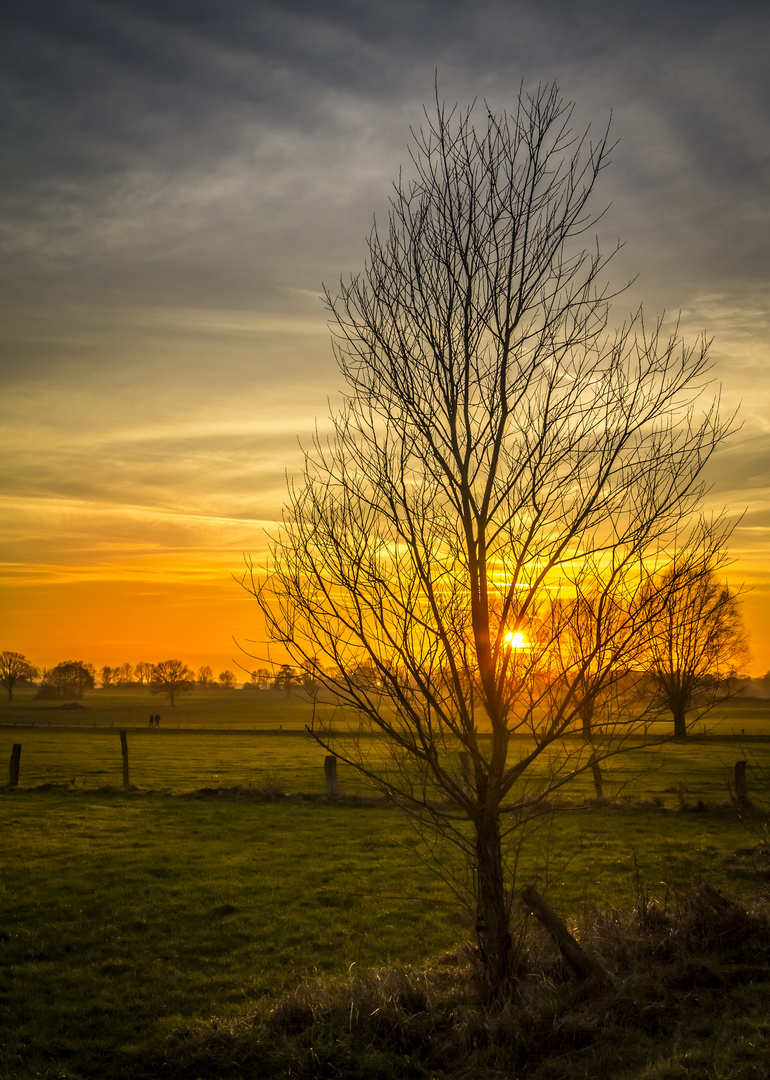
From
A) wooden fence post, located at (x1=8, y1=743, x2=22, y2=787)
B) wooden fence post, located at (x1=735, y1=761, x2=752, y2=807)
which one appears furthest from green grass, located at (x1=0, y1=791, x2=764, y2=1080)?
wooden fence post, located at (x1=8, y1=743, x2=22, y2=787)

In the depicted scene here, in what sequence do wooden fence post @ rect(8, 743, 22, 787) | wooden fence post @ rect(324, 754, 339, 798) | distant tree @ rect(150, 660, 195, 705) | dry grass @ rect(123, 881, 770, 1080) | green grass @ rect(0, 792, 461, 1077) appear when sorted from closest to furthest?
dry grass @ rect(123, 881, 770, 1080), green grass @ rect(0, 792, 461, 1077), wooden fence post @ rect(324, 754, 339, 798), wooden fence post @ rect(8, 743, 22, 787), distant tree @ rect(150, 660, 195, 705)

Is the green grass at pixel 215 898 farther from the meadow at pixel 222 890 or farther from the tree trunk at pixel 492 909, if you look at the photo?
the tree trunk at pixel 492 909

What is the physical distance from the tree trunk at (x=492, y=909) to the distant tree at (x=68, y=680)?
444 feet

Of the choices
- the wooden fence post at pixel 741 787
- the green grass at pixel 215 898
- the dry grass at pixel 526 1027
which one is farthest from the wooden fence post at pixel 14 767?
the wooden fence post at pixel 741 787

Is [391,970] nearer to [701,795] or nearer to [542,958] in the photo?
[542,958]

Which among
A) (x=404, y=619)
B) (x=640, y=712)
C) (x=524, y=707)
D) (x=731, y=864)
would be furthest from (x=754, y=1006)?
(x=731, y=864)

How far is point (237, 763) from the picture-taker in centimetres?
3834

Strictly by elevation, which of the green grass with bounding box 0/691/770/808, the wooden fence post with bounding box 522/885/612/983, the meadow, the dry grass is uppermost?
the wooden fence post with bounding box 522/885/612/983

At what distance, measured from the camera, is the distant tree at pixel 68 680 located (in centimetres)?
12969

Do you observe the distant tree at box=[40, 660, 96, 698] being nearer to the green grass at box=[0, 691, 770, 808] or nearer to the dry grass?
the green grass at box=[0, 691, 770, 808]

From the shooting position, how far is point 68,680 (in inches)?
5256

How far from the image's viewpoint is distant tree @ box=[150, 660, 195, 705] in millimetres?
123125

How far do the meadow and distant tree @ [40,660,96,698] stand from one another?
112446 mm

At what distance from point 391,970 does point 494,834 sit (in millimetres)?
1881
